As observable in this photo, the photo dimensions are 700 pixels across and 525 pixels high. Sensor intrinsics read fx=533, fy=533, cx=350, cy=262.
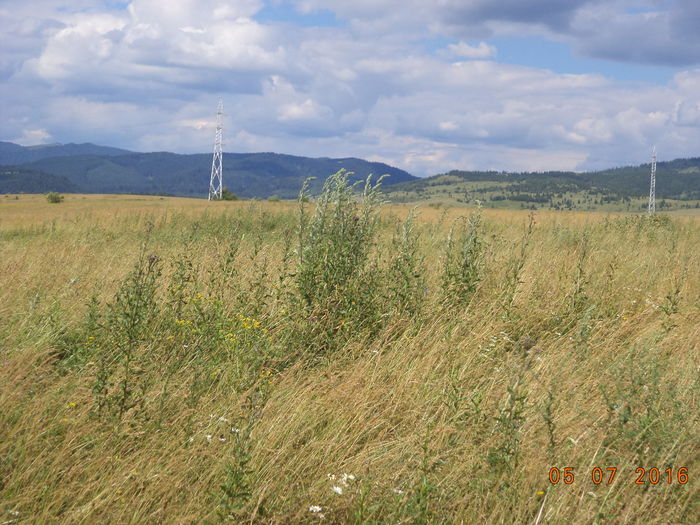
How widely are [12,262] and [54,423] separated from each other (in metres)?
5.68

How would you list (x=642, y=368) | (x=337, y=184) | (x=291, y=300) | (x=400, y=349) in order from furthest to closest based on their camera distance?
1. (x=337, y=184)
2. (x=291, y=300)
3. (x=400, y=349)
4. (x=642, y=368)

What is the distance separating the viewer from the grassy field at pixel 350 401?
295cm

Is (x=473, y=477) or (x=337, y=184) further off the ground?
(x=337, y=184)

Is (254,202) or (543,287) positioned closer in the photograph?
(543,287)

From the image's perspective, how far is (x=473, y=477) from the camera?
3.16 meters

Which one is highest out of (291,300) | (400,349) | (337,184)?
(337,184)

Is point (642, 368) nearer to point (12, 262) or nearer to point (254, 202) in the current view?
point (12, 262)

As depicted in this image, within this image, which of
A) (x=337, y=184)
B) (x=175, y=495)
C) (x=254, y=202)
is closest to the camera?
(x=175, y=495)

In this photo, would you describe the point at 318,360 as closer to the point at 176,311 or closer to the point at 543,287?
the point at 176,311

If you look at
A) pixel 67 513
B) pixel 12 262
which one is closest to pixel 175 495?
pixel 67 513

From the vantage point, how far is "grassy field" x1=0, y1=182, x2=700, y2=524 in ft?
9.68

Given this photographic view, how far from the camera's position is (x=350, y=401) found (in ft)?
→ 13.1

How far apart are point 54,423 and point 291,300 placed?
8.41 feet

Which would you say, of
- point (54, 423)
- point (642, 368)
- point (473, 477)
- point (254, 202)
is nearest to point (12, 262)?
point (54, 423)
